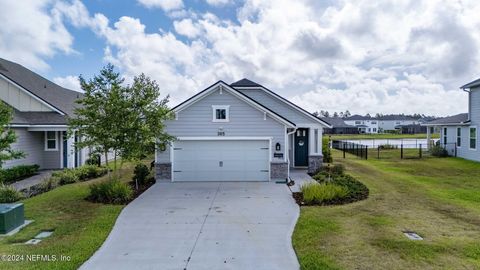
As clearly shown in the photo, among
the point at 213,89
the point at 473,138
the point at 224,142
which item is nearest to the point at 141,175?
the point at 224,142

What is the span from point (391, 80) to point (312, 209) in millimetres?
22852

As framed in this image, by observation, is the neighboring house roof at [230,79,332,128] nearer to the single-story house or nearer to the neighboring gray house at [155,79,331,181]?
the neighboring gray house at [155,79,331,181]

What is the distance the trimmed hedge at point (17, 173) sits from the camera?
48.2ft

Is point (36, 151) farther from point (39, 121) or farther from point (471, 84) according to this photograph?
point (471, 84)

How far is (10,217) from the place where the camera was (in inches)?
306

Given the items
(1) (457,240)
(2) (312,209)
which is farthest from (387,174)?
(1) (457,240)

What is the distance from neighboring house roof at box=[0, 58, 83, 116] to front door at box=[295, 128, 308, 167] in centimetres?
1423

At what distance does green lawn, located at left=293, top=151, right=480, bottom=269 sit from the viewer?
19.6 feet

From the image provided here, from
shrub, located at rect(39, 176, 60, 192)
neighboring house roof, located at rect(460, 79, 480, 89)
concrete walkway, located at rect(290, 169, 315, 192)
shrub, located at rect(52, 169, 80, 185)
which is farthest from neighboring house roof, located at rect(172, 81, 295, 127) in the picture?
neighboring house roof, located at rect(460, 79, 480, 89)

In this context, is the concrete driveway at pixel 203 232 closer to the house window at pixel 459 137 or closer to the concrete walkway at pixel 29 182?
the concrete walkway at pixel 29 182

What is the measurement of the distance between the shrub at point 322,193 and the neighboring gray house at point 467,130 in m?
16.2

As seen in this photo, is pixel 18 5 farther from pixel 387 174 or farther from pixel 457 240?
pixel 387 174

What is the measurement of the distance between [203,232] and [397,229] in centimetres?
481

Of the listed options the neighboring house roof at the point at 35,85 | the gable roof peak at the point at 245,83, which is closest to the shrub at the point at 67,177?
the neighboring house roof at the point at 35,85
